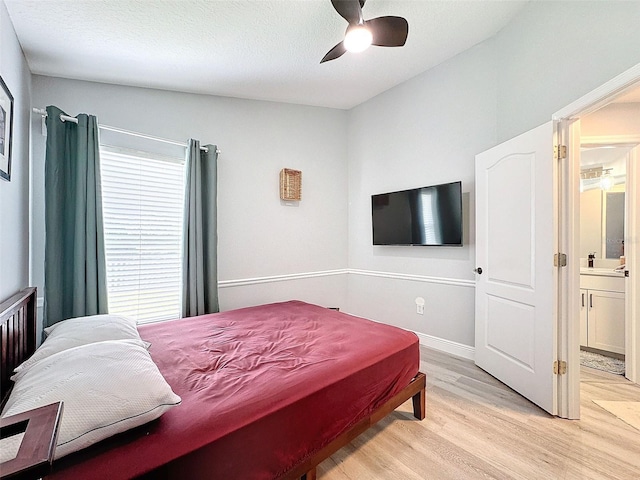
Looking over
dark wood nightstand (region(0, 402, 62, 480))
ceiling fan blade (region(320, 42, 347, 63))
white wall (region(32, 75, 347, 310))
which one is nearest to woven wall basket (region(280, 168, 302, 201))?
white wall (region(32, 75, 347, 310))

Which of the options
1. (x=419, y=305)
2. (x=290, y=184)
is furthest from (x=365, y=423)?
(x=290, y=184)

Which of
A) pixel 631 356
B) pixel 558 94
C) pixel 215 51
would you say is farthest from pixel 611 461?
pixel 215 51

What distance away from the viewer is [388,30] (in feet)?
6.64

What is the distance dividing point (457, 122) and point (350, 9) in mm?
1782

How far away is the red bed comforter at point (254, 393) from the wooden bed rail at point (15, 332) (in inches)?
24.2

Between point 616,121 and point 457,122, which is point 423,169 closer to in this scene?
point 457,122

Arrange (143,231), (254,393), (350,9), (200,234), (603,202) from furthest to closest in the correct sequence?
(603,202) < (200,234) < (143,231) < (350,9) < (254,393)

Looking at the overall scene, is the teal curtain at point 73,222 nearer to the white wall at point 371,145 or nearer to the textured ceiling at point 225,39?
the white wall at point 371,145

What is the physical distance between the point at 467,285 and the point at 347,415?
2.07 metres

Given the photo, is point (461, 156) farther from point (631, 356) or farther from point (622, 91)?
point (631, 356)

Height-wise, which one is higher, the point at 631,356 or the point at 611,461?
the point at 631,356

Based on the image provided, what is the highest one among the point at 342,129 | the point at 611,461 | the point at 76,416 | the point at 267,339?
the point at 342,129

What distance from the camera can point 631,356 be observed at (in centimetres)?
264

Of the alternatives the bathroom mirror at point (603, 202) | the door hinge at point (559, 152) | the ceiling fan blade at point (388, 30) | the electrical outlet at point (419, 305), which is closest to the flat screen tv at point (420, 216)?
the electrical outlet at point (419, 305)
